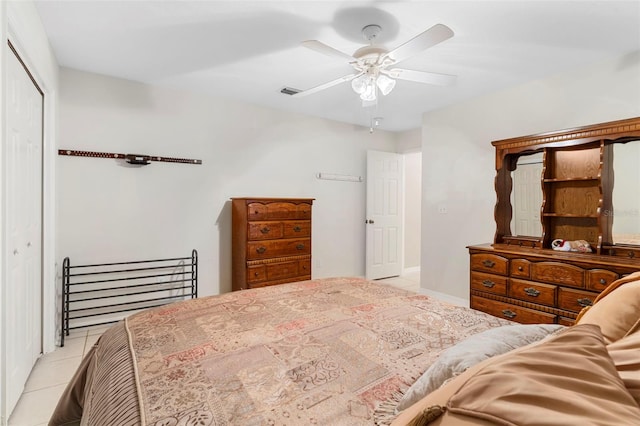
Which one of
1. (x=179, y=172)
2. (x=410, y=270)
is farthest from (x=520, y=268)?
→ (x=179, y=172)

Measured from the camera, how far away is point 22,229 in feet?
6.79

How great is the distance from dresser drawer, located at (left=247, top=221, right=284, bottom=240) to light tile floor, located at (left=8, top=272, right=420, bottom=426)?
5.72 ft

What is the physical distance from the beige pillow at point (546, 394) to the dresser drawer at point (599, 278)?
2.27m

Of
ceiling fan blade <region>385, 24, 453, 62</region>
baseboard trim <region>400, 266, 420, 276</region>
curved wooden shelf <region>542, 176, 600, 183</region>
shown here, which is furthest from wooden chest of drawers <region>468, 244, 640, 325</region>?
baseboard trim <region>400, 266, 420, 276</region>

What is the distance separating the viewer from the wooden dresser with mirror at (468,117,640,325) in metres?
2.52

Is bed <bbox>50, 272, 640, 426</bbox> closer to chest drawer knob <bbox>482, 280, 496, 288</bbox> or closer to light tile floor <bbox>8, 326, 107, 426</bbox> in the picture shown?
light tile floor <bbox>8, 326, 107, 426</bbox>

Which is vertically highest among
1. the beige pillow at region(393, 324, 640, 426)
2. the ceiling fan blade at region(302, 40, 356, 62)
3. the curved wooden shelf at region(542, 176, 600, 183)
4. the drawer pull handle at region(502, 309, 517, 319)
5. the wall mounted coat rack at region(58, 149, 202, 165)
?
the ceiling fan blade at region(302, 40, 356, 62)

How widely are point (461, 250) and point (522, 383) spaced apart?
3.78 m

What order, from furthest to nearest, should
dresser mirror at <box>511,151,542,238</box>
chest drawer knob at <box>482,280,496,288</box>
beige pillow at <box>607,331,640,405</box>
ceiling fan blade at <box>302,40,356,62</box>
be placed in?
1. dresser mirror at <box>511,151,542,238</box>
2. chest drawer knob at <box>482,280,496,288</box>
3. ceiling fan blade at <box>302,40,356,62</box>
4. beige pillow at <box>607,331,640,405</box>

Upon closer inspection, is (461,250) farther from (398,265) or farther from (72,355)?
(72,355)

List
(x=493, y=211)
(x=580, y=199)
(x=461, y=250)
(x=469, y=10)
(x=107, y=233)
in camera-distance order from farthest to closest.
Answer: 1. (x=461, y=250)
2. (x=493, y=211)
3. (x=107, y=233)
4. (x=580, y=199)
5. (x=469, y=10)

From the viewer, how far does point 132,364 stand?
3.76 ft

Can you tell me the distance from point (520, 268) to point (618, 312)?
2.04m

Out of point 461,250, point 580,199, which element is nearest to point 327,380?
point 580,199
